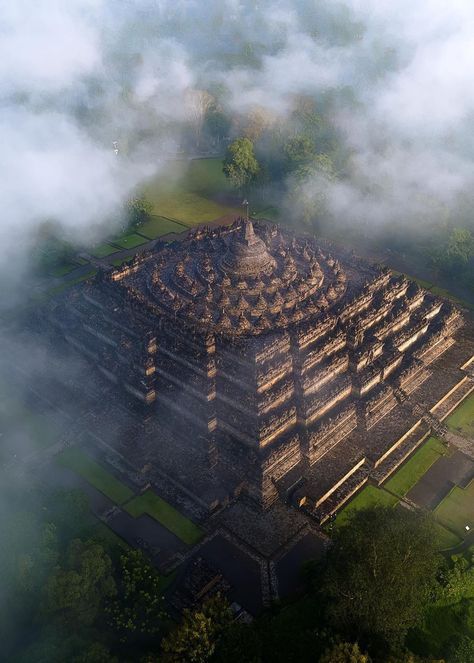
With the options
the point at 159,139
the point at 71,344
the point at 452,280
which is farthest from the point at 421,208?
the point at 159,139

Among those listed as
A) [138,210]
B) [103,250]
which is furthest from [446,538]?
[138,210]

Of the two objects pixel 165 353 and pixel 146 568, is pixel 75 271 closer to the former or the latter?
pixel 165 353

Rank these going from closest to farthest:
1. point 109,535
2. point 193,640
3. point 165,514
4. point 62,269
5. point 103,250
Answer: point 193,640, point 109,535, point 165,514, point 62,269, point 103,250

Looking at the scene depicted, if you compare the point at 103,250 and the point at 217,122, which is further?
the point at 217,122

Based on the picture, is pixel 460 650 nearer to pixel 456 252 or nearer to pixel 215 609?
pixel 215 609

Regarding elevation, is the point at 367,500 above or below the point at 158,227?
below

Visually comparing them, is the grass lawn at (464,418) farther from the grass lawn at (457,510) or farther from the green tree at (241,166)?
the green tree at (241,166)

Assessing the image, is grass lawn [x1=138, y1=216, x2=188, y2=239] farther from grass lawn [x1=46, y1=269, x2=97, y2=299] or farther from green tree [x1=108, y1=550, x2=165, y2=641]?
green tree [x1=108, y1=550, x2=165, y2=641]
